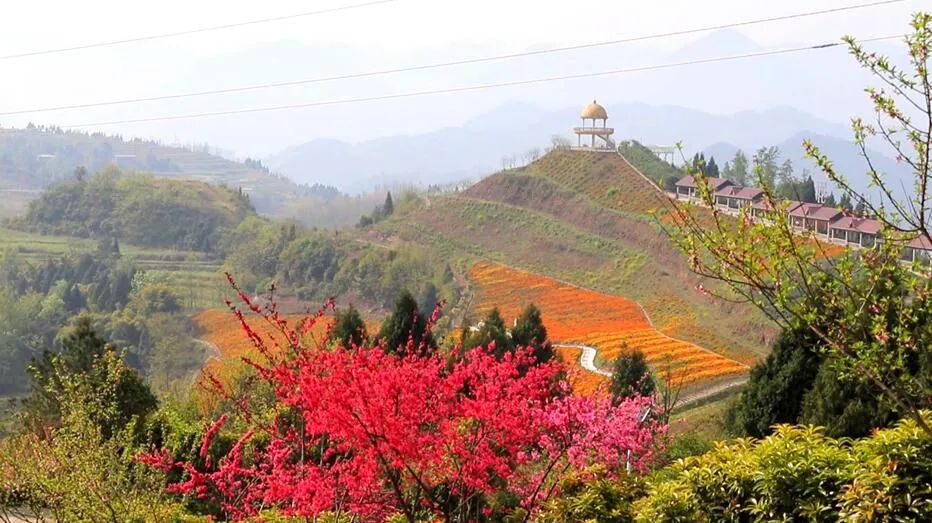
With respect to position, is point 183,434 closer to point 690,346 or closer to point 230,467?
point 230,467

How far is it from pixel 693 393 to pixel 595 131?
32.7 metres

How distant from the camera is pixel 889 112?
3.79m

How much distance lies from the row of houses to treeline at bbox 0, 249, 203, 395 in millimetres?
26303

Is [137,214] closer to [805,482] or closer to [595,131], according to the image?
[595,131]

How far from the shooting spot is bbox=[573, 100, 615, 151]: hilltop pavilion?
54.0 meters

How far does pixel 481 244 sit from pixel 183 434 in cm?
3951

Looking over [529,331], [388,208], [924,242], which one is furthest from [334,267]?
[924,242]

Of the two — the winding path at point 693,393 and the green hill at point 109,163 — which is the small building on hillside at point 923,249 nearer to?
the winding path at point 693,393

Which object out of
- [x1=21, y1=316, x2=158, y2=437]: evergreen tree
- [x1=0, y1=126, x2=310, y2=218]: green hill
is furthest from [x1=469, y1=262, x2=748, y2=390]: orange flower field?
[x1=0, y1=126, x2=310, y2=218]: green hill

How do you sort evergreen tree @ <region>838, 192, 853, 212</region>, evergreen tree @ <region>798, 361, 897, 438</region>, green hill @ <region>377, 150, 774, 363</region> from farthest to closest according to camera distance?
green hill @ <region>377, 150, 774, 363</region>
evergreen tree @ <region>798, 361, 897, 438</region>
evergreen tree @ <region>838, 192, 853, 212</region>

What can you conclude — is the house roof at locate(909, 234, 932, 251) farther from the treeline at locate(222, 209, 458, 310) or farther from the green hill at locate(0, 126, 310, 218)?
the green hill at locate(0, 126, 310, 218)

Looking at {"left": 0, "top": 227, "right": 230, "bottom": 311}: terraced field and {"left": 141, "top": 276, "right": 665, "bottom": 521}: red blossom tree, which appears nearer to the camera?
{"left": 141, "top": 276, "right": 665, "bottom": 521}: red blossom tree

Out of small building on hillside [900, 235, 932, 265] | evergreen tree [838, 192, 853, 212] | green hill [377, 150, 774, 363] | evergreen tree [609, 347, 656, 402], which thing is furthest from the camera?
green hill [377, 150, 774, 363]

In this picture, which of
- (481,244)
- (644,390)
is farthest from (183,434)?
(481,244)
